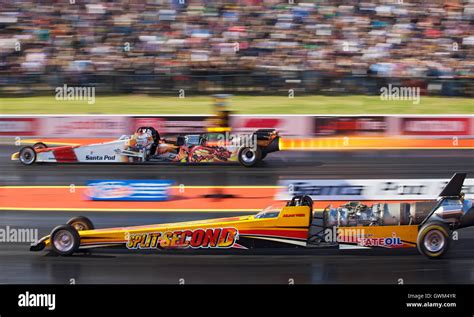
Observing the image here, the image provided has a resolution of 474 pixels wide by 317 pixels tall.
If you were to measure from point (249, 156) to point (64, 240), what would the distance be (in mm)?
5194

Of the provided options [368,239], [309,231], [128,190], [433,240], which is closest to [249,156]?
[128,190]

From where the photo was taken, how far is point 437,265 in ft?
29.5

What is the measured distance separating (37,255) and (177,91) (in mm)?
7807

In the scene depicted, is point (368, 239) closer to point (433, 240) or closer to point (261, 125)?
point (433, 240)

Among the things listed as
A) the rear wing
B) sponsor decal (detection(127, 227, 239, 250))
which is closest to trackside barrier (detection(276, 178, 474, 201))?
the rear wing

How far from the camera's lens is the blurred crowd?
1705 centimetres

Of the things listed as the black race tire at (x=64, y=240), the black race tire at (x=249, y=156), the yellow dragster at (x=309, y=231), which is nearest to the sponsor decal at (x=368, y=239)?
the yellow dragster at (x=309, y=231)

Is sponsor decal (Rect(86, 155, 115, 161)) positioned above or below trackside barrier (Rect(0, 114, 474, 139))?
below

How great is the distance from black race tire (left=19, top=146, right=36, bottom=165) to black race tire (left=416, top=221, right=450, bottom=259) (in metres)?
7.89

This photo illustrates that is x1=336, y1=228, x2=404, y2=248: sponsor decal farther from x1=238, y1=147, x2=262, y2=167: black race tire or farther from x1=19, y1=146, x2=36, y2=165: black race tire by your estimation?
x1=19, y1=146, x2=36, y2=165: black race tire

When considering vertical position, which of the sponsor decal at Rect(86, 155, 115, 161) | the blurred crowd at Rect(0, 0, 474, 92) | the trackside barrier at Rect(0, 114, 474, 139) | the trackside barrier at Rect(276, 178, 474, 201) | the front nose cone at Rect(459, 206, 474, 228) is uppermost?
the blurred crowd at Rect(0, 0, 474, 92)
